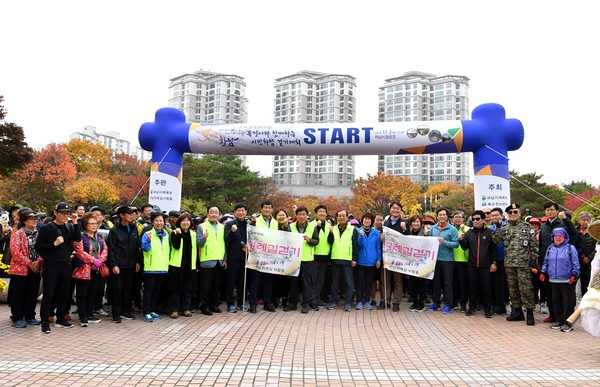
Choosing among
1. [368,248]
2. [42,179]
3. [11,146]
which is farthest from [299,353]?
[42,179]

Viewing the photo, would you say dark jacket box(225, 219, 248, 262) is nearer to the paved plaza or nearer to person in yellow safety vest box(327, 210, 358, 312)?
the paved plaza

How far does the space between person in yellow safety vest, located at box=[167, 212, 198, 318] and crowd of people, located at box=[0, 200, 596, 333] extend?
0.7 inches

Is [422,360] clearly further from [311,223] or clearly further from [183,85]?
[183,85]

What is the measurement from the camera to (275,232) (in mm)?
8266

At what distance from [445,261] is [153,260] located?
17.2ft

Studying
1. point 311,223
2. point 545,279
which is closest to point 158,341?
point 311,223

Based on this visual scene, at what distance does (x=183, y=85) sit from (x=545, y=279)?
117m

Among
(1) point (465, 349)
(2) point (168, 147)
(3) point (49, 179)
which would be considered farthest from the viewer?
(3) point (49, 179)

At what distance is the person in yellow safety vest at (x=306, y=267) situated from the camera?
8.30 metres

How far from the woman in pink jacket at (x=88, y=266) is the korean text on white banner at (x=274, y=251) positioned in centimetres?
246

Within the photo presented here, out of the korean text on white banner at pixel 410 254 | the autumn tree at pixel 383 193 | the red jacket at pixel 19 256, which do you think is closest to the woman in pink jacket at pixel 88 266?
the red jacket at pixel 19 256

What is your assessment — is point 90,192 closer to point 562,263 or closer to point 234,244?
point 234,244

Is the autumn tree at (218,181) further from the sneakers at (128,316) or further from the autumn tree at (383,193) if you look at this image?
the sneakers at (128,316)

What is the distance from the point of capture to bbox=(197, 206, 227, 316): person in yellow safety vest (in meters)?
7.80
